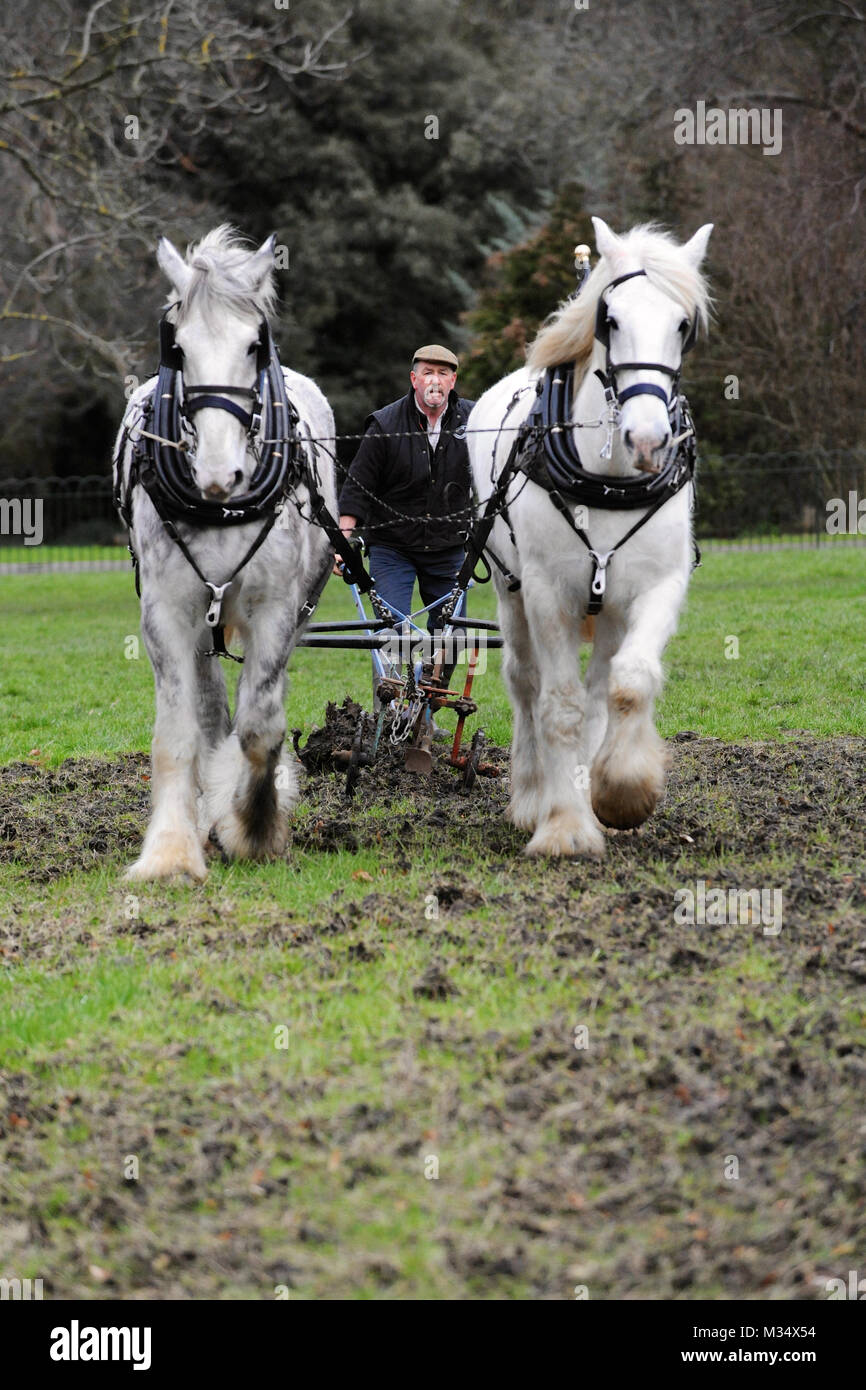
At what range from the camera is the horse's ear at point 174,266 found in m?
5.70

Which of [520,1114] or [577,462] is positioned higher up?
[577,462]

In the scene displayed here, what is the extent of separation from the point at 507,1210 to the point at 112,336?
92.3 feet

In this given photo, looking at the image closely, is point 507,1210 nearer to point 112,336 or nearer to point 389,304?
point 112,336

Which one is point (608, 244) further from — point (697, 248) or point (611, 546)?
point (611, 546)

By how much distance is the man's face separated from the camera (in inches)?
313

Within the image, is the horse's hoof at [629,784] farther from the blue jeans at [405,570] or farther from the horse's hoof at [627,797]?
the blue jeans at [405,570]

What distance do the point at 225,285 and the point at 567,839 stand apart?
2.35 m

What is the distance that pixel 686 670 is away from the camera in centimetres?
1171
